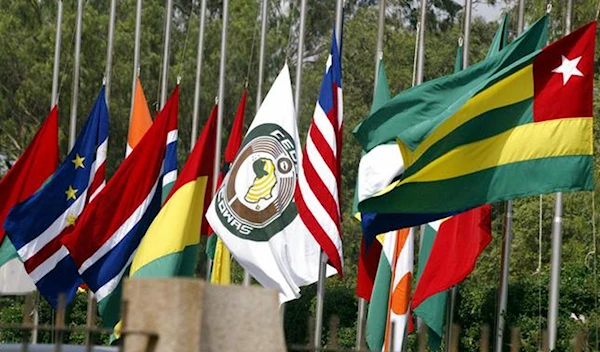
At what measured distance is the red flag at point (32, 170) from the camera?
59.2 feet

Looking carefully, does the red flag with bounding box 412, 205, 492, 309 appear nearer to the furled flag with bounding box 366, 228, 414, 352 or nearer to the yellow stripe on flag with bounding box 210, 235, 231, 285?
the furled flag with bounding box 366, 228, 414, 352

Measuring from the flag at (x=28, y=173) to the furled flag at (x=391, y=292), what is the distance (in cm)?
459

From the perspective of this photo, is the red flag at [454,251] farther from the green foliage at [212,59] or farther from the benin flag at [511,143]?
the green foliage at [212,59]

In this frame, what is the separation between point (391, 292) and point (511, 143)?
3.88m

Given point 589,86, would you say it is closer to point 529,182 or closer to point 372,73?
point 529,182

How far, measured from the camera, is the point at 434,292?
1442 cm

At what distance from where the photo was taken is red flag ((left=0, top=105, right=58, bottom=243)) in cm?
1805

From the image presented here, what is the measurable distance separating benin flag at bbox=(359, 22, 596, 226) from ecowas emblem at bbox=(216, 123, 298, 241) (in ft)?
12.6

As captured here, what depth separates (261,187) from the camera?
50.8 ft

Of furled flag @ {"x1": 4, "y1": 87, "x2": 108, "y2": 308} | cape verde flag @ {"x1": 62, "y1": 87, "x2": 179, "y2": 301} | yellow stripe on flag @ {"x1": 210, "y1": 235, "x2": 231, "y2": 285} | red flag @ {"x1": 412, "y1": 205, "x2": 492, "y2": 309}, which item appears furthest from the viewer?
furled flag @ {"x1": 4, "y1": 87, "x2": 108, "y2": 308}

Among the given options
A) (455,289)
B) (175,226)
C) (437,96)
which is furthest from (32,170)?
(437,96)

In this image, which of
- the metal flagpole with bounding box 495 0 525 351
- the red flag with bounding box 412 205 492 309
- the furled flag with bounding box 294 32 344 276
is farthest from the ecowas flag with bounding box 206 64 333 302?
the metal flagpole with bounding box 495 0 525 351

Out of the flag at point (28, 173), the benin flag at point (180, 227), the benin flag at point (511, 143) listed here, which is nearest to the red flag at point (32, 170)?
the flag at point (28, 173)

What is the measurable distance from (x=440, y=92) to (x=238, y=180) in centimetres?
388
